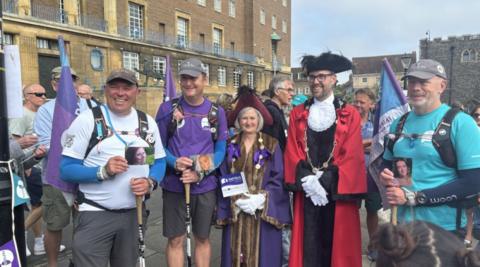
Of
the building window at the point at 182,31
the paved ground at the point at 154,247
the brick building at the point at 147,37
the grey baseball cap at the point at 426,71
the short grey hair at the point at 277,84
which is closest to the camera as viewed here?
the grey baseball cap at the point at 426,71

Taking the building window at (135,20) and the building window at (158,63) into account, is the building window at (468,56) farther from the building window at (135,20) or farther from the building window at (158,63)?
the building window at (135,20)

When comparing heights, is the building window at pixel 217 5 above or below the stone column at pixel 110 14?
above

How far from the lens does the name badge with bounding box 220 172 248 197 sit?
3.38m

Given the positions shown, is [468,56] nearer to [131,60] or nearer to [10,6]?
[131,60]

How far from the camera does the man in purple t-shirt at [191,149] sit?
336cm

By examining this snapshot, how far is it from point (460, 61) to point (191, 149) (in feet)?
181

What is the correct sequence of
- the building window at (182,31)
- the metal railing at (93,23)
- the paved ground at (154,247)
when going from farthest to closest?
the building window at (182,31) → the metal railing at (93,23) → the paved ground at (154,247)

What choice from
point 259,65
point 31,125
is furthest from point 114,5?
point 31,125

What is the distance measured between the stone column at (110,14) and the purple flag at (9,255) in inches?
989

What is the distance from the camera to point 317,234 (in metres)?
3.42

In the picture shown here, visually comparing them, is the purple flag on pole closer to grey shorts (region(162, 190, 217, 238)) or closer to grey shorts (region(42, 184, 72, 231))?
grey shorts (region(162, 190, 217, 238))

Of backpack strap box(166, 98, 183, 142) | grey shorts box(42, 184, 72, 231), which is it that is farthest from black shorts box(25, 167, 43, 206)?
backpack strap box(166, 98, 183, 142)

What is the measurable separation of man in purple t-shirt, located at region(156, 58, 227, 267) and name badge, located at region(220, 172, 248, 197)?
121mm

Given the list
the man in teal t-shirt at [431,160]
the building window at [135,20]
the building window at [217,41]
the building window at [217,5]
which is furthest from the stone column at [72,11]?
the man in teal t-shirt at [431,160]
